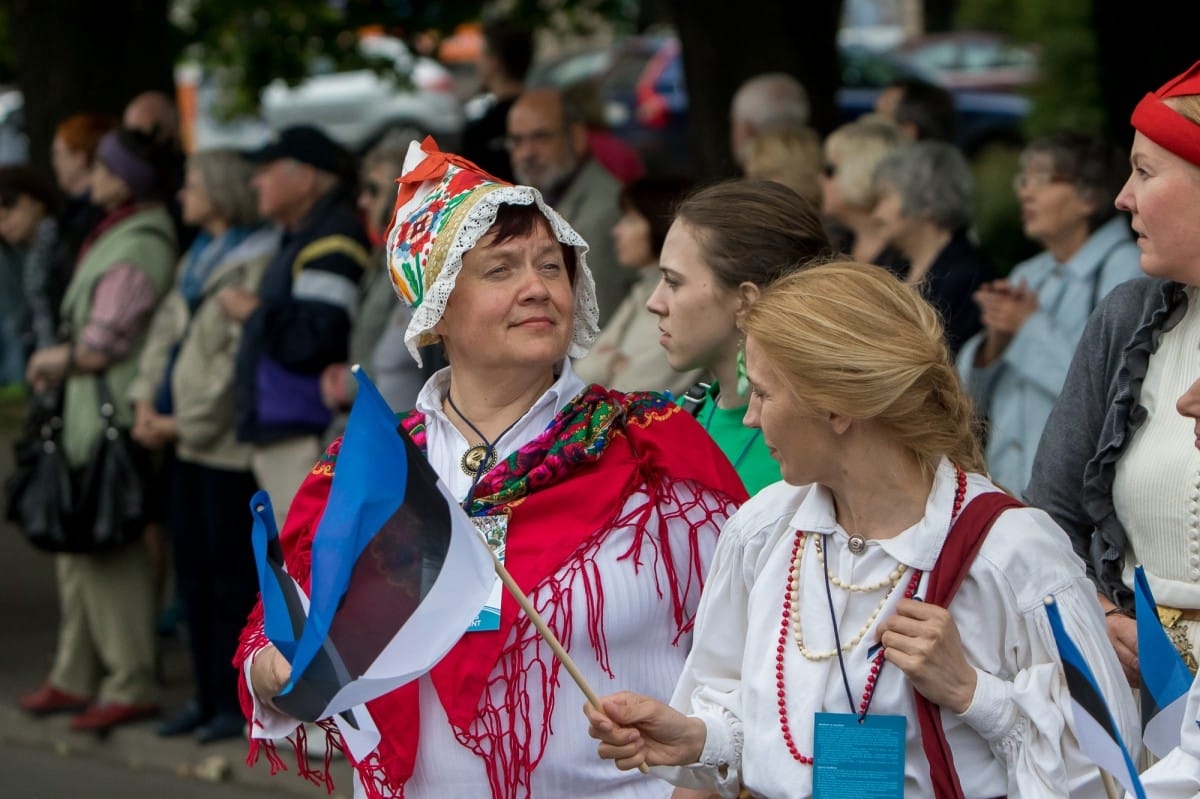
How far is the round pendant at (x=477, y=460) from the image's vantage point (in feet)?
11.5

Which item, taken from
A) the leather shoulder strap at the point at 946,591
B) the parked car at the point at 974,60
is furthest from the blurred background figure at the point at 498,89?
the parked car at the point at 974,60

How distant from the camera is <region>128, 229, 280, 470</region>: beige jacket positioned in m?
7.29

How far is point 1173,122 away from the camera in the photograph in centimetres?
309

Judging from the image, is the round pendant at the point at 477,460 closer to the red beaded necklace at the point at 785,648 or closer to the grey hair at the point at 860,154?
the red beaded necklace at the point at 785,648

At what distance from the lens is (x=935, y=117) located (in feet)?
23.9

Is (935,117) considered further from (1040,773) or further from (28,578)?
(28,578)

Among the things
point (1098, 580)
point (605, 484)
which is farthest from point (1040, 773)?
point (605, 484)

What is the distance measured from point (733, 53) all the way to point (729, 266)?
6136 mm

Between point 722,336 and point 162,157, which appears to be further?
point 162,157

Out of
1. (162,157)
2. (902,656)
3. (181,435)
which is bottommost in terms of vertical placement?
(181,435)

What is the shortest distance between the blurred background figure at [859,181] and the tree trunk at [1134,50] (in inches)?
97.1

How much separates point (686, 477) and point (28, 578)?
308 inches

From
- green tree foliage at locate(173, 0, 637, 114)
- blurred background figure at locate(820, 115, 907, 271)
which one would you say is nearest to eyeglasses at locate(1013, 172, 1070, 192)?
blurred background figure at locate(820, 115, 907, 271)

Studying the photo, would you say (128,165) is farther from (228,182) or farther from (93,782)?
(93,782)
